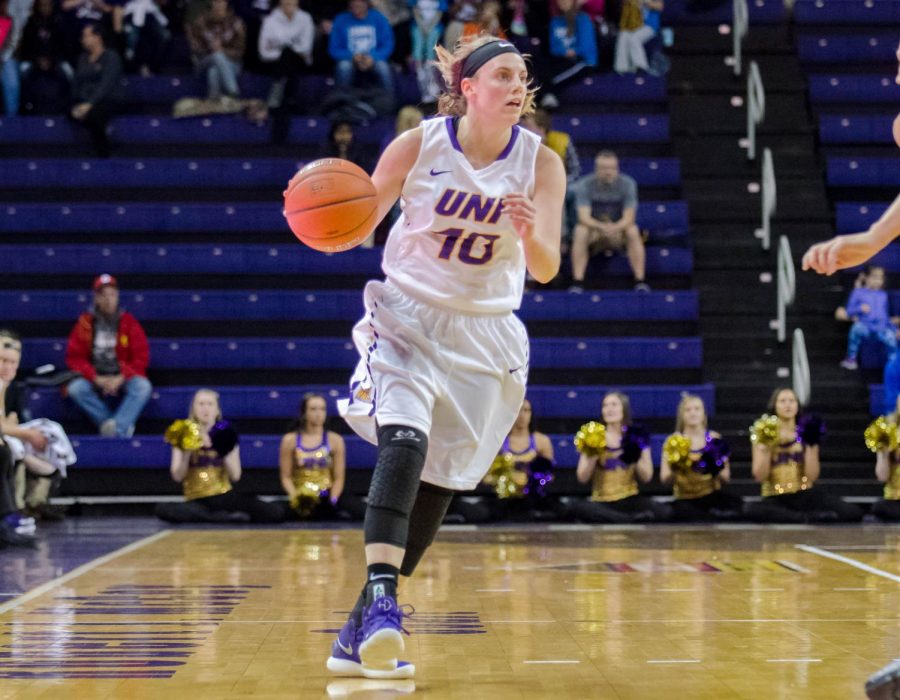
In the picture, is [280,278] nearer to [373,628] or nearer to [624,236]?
[624,236]

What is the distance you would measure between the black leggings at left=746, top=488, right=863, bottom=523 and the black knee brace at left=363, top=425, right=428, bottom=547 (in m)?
6.69

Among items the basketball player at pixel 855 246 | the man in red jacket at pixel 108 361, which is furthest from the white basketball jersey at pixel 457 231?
the man in red jacket at pixel 108 361

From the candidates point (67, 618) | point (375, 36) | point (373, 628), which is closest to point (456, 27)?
point (375, 36)

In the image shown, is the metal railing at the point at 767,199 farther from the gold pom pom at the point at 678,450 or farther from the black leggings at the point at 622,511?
the black leggings at the point at 622,511

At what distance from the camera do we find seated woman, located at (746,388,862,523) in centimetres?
998

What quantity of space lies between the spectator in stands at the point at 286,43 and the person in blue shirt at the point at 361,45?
0.28 m

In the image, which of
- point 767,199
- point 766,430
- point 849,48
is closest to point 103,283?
point 766,430

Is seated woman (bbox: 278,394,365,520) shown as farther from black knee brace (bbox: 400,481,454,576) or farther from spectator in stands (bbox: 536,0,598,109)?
black knee brace (bbox: 400,481,454,576)

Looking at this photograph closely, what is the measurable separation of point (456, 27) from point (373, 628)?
34.2 feet

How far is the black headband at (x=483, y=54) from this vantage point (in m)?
4.13

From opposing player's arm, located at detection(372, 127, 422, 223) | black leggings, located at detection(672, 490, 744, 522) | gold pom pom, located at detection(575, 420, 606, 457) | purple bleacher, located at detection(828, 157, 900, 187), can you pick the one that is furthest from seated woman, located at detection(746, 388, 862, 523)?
opposing player's arm, located at detection(372, 127, 422, 223)

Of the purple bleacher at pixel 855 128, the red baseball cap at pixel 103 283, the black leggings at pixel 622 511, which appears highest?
the purple bleacher at pixel 855 128

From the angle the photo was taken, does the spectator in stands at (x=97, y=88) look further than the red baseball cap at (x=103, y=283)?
Yes

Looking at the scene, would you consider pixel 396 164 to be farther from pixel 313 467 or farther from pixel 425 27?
pixel 425 27
